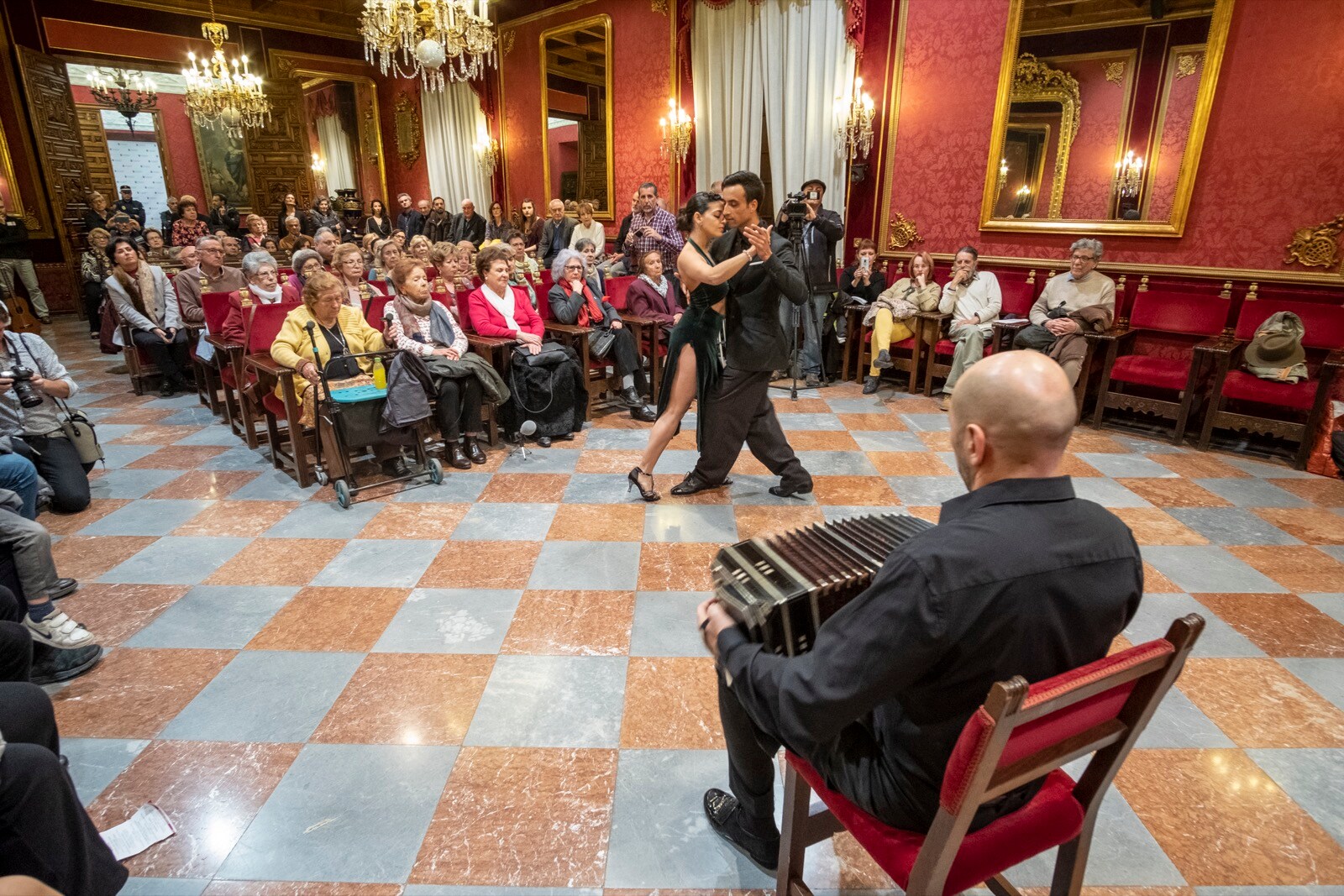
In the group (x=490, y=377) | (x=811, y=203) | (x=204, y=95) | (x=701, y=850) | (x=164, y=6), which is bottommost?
(x=701, y=850)

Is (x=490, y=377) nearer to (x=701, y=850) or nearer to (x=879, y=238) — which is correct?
(x=701, y=850)

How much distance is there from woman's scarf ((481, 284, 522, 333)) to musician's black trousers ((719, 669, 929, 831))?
138 inches

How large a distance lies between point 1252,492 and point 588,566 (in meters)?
3.62

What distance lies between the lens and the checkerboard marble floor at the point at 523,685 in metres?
1.66

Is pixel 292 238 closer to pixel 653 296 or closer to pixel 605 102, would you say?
pixel 605 102

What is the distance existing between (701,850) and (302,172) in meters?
12.8

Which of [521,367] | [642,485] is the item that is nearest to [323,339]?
[521,367]

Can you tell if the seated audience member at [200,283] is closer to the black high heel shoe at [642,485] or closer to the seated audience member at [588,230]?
the seated audience member at [588,230]

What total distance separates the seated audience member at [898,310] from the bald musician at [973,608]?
4931 millimetres

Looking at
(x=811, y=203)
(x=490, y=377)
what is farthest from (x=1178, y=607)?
(x=811, y=203)

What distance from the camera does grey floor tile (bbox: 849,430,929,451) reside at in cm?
449

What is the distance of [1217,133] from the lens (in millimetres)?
4758

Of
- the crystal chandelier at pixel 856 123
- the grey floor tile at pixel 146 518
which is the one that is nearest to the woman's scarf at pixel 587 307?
the grey floor tile at pixel 146 518

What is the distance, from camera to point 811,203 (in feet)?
19.8
